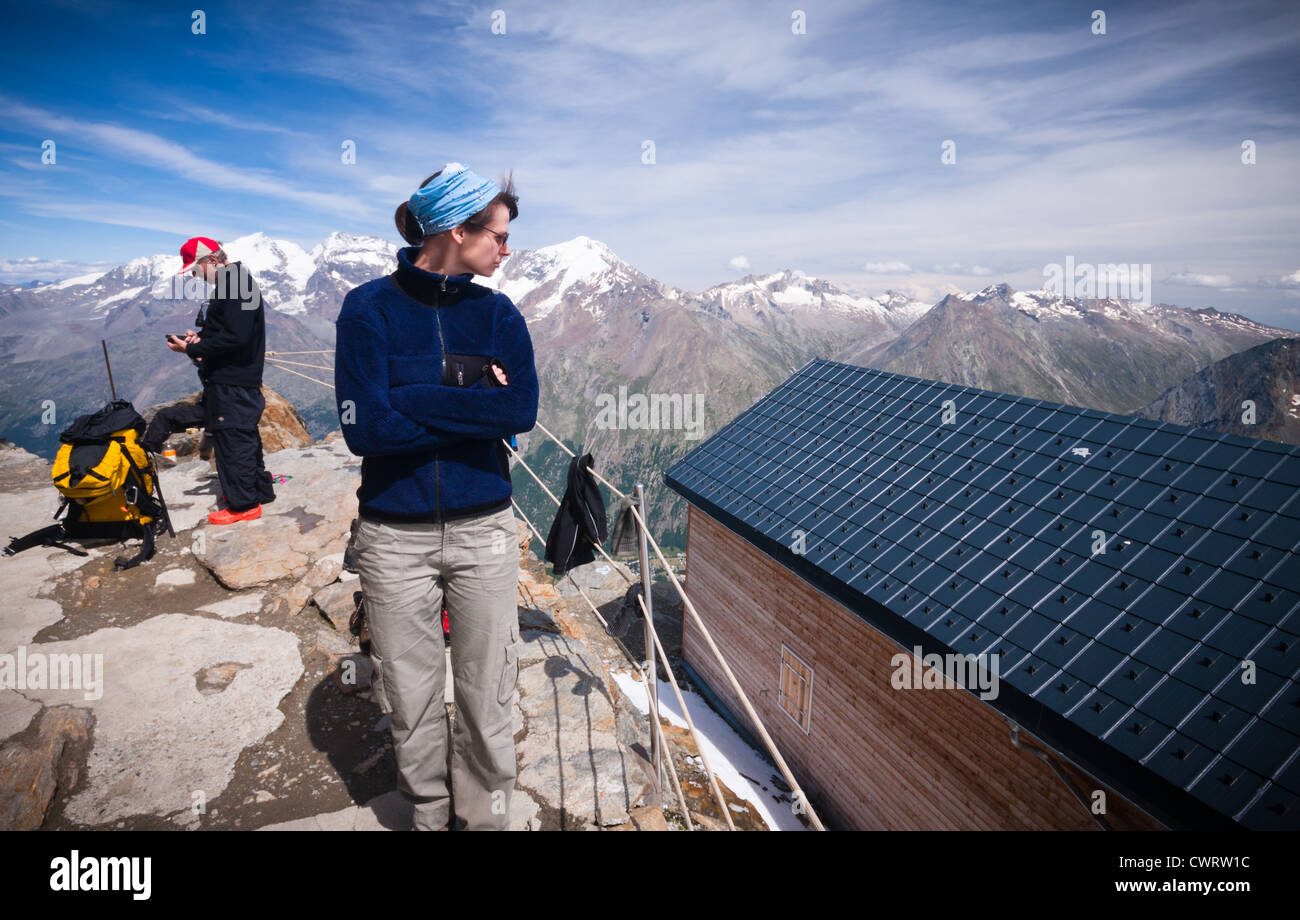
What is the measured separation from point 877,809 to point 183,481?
45.2 feet

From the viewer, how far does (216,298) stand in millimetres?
7547

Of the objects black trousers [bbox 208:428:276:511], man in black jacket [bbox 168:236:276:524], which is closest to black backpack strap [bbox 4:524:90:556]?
man in black jacket [bbox 168:236:276:524]

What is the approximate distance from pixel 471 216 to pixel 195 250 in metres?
6.54

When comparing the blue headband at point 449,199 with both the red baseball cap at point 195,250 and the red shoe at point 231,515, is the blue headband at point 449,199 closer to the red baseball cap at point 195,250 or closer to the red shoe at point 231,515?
the red baseball cap at point 195,250

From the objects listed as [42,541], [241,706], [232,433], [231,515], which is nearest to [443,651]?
[241,706]

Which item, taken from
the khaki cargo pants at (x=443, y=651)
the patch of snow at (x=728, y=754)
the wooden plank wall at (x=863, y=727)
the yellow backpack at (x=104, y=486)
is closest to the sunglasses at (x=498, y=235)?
the khaki cargo pants at (x=443, y=651)

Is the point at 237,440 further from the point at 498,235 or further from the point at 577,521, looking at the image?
the point at 498,235

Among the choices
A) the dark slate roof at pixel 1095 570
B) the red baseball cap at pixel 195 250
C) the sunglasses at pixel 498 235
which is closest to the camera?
the sunglasses at pixel 498 235

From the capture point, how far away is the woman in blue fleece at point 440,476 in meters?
3.31

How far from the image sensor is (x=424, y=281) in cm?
343

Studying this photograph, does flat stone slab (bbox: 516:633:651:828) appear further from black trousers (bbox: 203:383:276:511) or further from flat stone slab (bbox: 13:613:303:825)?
black trousers (bbox: 203:383:276:511)

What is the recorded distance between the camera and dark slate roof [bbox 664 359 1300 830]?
588 centimetres
